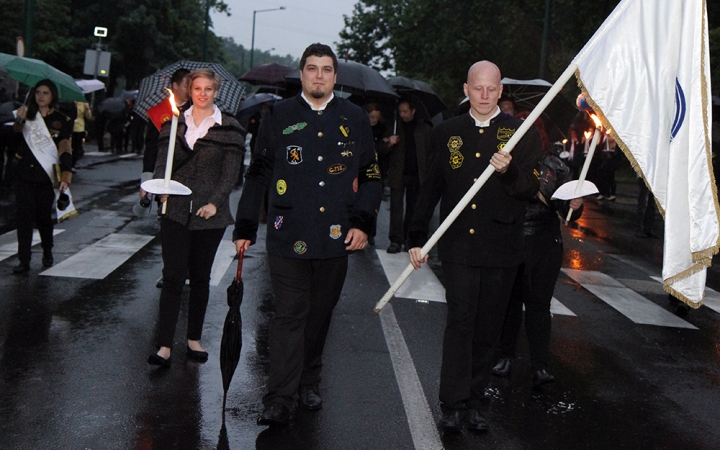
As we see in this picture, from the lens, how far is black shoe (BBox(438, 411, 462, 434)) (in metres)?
5.40

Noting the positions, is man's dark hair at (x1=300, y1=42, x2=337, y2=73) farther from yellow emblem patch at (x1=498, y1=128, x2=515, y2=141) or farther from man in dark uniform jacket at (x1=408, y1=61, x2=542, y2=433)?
yellow emblem patch at (x1=498, y1=128, x2=515, y2=141)

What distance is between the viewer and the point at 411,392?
20.3 ft

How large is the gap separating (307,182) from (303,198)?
0.30 ft

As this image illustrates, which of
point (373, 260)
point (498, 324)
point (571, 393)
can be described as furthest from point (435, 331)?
point (373, 260)

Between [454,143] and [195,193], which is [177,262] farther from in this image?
[454,143]

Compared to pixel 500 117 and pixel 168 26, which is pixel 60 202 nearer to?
pixel 500 117

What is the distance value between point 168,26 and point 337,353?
47010 mm

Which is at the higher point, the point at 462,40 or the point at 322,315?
the point at 462,40

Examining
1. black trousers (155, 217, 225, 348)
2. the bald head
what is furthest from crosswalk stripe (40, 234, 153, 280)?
the bald head

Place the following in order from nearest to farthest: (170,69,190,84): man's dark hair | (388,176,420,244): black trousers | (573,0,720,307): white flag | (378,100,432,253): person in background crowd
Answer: (573,0,720,307): white flag, (170,69,190,84): man's dark hair, (378,100,432,253): person in background crowd, (388,176,420,244): black trousers

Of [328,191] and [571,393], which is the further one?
[571,393]

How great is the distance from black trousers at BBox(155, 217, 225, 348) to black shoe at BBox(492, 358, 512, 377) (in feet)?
6.80

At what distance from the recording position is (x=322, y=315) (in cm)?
569

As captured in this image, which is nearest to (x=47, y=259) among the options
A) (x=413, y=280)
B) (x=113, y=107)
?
(x=413, y=280)
